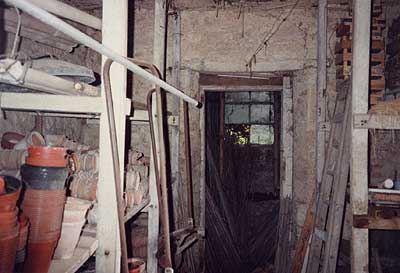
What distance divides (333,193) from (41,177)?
271 centimetres

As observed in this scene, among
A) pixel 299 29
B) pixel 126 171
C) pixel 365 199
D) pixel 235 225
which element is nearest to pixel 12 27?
pixel 126 171

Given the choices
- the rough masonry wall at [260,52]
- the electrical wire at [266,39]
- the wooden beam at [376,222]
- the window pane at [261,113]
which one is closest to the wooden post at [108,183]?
the wooden beam at [376,222]

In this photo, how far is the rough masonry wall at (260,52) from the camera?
12.3 feet

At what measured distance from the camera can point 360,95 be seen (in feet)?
8.00

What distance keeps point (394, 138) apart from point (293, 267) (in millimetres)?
1940

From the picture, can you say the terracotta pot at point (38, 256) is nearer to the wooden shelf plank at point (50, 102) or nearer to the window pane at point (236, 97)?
the wooden shelf plank at point (50, 102)

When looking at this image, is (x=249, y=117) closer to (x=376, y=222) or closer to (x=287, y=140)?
(x=287, y=140)

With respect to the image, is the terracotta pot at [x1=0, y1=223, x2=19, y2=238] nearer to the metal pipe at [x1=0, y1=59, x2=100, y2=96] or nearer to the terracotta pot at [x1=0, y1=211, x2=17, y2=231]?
the terracotta pot at [x1=0, y1=211, x2=17, y2=231]

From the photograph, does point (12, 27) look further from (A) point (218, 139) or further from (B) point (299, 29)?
(A) point (218, 139)

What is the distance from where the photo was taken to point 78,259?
4.33ft

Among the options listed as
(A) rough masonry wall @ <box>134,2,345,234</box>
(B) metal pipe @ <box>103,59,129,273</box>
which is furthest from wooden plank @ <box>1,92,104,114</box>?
(A) rough masonry wall @ <box>134,2,345,234</box>

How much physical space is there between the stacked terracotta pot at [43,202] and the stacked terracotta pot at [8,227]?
134 millimetres

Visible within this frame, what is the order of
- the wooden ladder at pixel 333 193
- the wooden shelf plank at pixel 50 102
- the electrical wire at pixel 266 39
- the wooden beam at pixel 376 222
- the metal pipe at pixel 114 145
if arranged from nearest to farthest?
the metal pipe at pixel 114 145, the wooden shelf plank at pixel 50 102, the wooden beam at pixel 376 222, the wooden ladder at pixel 333 193, the electrical wire at pixel 266 39

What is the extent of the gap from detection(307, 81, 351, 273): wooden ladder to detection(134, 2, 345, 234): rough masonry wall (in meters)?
0.33
